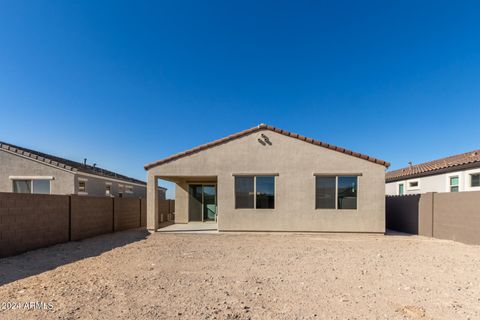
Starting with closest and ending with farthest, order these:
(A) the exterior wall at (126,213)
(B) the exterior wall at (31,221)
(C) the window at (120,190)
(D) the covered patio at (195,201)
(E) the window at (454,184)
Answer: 1. (B) the exterior wall at (31,221)
2. (E) the window at (454,184)
3. (A) the exterior wall at (126,213)
4. (D) the covered patio at (195,201)
5. (C) the window at (120,190)

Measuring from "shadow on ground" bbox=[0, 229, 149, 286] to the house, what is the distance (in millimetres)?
2936

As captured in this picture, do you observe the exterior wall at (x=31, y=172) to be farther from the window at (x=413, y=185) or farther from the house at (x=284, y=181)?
the window at (x=413, y=185)

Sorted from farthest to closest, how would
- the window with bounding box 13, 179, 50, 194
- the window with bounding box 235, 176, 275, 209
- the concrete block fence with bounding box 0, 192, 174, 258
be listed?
the window with bounding box 13, 179, 50, 194, the window with bounding box 235, 176, 275, 209, the concrete block fence with bounding box 0, 192, 174, 258

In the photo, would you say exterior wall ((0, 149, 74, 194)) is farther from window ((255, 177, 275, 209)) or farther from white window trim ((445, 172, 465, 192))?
white window trim ((445, 172, 465, 192))

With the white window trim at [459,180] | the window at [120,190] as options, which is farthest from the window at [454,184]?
the window at [120,190]

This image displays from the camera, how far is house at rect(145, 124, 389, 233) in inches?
441

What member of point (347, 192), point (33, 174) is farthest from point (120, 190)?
point (347, 192)

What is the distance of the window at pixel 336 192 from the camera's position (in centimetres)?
1125

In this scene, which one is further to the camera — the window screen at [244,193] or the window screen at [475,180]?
the window screen at [244,193]

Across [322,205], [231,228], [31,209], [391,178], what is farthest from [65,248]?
[391,178]

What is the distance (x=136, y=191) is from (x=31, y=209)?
1584 cm

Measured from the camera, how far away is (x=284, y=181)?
11406mm

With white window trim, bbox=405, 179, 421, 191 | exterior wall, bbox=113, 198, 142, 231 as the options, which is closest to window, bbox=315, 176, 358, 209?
white window trim, bbox=405, 179, 421, 191

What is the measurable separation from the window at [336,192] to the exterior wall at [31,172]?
13.4 meters
